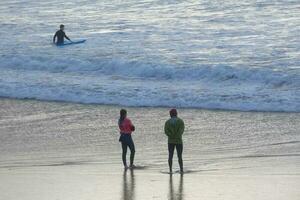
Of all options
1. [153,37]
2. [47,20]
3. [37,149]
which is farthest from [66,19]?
[37,149]

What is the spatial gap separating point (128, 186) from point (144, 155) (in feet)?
9.82

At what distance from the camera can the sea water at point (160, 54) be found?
84.8ft

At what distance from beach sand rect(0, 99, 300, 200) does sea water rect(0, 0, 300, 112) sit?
2251 mm

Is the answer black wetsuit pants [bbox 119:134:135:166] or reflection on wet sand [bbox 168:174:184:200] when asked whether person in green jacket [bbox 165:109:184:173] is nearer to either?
black wetsuit pants [bbox 119:134:135:166]

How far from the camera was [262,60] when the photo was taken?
31.4 m

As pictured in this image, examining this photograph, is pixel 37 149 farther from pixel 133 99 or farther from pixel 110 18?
pixel 110 18

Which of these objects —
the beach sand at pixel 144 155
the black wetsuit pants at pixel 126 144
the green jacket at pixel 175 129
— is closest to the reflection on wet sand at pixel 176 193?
the beach sand at pixel 144 155

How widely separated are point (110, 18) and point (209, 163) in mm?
31626

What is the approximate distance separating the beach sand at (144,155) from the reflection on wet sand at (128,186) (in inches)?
0.7

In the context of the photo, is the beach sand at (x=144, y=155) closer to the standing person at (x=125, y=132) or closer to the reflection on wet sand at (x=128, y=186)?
the reflection on wet sand at (x=128, y=186)

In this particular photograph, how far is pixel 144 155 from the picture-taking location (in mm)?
17500

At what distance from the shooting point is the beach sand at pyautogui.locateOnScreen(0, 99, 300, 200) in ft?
45.9

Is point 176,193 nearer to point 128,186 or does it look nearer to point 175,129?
point 128,186

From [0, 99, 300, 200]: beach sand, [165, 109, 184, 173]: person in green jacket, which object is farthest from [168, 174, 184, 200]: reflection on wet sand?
[165, 109, 184, 173]: person in green jacket
